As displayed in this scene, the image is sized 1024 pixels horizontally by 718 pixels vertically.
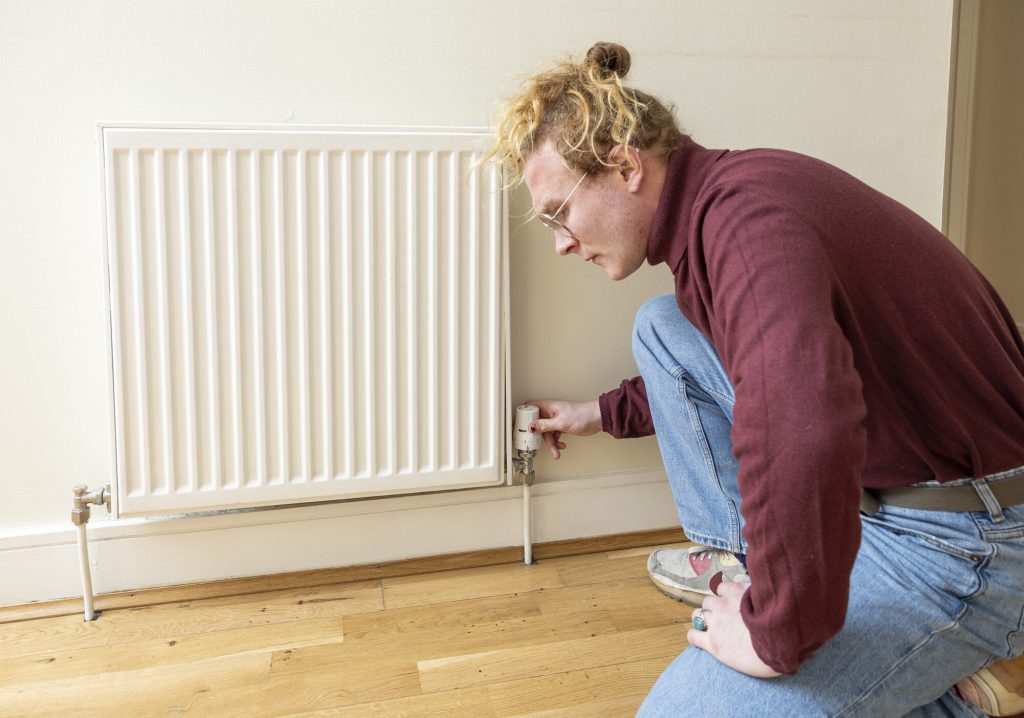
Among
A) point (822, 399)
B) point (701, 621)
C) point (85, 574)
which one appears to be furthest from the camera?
point (85, 574)

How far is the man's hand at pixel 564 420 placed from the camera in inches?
60.4

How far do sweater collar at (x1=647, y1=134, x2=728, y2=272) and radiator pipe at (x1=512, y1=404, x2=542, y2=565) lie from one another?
630 mm

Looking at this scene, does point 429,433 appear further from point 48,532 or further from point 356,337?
point 48,532

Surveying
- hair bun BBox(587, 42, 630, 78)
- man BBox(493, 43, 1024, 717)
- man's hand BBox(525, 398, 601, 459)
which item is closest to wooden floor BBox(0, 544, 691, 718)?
man's hand BBox(525, 398, 601, 459)

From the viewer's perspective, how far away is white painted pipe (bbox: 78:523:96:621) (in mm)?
1377

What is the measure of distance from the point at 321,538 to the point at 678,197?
3.09ft

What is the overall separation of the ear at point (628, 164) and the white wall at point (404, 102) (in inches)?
22.0

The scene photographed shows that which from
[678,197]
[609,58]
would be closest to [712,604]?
[678,197]

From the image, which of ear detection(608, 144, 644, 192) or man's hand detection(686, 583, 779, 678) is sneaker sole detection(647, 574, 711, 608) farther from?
ear detection(608, 144, 644, 192)

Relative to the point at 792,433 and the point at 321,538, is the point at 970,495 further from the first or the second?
the point at 321,538

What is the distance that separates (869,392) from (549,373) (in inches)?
33.0

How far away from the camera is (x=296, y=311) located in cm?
137

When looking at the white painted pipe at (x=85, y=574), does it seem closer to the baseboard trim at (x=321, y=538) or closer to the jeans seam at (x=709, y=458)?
the baseboard trim at (x=321, y=538)

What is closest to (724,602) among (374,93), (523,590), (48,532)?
(523,590)
